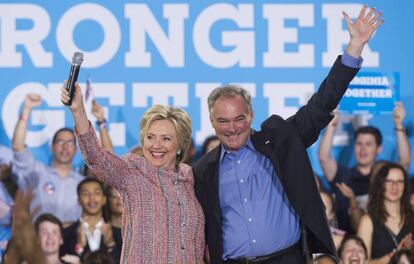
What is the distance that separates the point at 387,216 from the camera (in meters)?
6.39

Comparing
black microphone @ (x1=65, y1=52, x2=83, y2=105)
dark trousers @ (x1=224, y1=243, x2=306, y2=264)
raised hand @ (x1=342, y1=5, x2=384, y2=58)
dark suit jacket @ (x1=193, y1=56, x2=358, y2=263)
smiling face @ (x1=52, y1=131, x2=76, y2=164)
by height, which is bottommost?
dark trousers @ (x1=224, y1=243, x2=306, y2=264)

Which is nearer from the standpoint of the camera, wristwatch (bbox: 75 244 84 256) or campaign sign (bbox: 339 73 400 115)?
wristwatch (bbox: 75 244 84 256)

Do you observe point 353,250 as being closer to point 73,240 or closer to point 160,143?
point 73,240

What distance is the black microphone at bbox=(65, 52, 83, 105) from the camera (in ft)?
10.5

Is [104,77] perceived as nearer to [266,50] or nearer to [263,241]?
[266,50]

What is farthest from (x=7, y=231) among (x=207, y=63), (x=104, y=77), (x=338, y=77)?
(x=338, y=77)

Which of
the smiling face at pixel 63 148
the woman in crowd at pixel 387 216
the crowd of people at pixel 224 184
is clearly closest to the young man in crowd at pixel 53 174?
the smiling face at pixel 63 148

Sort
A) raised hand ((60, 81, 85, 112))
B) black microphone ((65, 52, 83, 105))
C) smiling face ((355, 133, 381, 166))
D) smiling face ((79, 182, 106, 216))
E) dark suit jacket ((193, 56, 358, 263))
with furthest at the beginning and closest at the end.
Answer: smiling face ((355, 133, 381, 166)) < smiling face ((79, 182, 106, 216)) < dark suit jacket ((193, 56, 358, 263)) < raised hand ((60, 81, 85, 112)) < black microphone ((65, 52, 83, 105))

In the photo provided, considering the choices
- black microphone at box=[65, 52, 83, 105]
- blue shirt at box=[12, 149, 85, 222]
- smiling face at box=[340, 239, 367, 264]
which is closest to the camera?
black microphone at box=[65, 52, 83, 105]

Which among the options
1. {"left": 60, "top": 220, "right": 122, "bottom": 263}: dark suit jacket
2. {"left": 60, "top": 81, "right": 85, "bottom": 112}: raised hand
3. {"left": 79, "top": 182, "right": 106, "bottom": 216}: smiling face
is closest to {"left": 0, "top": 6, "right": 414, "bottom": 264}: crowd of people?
{"left": 60, "top": 81, "right": 85, "bottom": 112}: raised hand

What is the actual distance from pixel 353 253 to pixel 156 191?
9.04 ft

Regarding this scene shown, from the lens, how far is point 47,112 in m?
7.06

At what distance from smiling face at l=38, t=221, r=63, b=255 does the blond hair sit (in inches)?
110

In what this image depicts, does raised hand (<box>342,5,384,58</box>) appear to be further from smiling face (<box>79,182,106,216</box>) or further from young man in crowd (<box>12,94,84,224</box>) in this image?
young man in crowd (<box>12,94,84,224</box>)
